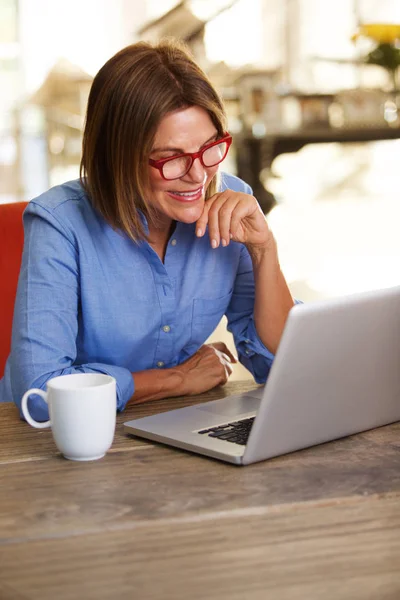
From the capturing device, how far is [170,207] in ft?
4.43

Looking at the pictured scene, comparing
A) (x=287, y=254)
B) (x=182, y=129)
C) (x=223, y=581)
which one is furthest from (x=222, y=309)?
(x=287, y=254)

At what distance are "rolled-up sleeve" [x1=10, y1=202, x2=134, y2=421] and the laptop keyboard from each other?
218mm

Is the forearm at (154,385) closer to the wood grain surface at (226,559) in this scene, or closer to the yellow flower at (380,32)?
the wood grain surface at (226,559)

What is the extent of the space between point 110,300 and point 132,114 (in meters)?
0.31

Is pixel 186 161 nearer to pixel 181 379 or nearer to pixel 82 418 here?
pixel 181 379

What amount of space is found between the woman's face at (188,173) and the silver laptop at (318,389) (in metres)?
0.43

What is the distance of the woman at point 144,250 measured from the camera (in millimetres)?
1252

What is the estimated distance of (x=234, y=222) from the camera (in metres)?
1.36

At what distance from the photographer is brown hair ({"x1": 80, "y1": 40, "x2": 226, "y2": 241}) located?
129cm

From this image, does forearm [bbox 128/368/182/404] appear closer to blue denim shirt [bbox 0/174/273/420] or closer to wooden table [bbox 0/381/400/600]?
blue denim shirt [bbox 0/174/273/420]

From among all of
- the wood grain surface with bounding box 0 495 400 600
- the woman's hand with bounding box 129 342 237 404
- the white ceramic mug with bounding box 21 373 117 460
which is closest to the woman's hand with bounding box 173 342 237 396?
the woman's hand with bounding box 129 342 237 404

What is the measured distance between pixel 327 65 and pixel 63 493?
177 inches

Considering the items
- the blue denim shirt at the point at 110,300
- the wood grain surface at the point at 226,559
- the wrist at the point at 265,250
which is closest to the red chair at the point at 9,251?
the blue denim shirt at the point at 110,300

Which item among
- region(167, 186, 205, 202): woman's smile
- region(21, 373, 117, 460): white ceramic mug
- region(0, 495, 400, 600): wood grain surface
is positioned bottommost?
region(0, 495, 400, 600): wood grain surface
